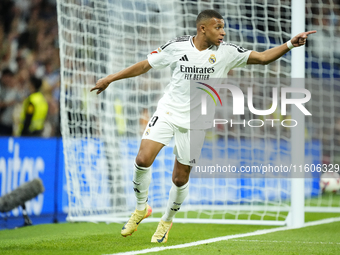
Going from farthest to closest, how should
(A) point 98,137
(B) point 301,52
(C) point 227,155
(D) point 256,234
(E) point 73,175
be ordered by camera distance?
(C) point 227,155 → (A) point 98,137 → (E) point 73,175 → (B) point 301,52 → (D) point 256,234

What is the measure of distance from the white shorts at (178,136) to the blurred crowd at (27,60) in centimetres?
672

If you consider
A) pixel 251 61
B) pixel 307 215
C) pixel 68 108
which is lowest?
pixel 307 215

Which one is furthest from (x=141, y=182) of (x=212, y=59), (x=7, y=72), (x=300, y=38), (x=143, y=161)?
(x=7, y=72)

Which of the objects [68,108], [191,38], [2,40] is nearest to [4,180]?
[68,108]

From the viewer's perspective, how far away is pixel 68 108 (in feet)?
22.5

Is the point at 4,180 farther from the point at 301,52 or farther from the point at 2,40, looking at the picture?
the point at 2,40

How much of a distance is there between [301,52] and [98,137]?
10.5 feet

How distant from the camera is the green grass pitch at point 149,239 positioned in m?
4.09

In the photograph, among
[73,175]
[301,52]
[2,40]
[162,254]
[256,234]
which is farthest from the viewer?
[2,40]

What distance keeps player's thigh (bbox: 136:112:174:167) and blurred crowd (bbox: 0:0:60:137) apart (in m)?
6.72

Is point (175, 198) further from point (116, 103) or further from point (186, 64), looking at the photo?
point (116, 103)

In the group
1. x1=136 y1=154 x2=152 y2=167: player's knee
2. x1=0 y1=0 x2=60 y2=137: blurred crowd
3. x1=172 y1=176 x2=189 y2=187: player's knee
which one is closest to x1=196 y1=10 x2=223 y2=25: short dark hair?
x1=136 y1=154 x2=152 y2=167: player's knee

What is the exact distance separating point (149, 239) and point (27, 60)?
8333 millimetres

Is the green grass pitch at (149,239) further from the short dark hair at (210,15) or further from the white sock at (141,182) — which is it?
the short dark hair at (210,15)
